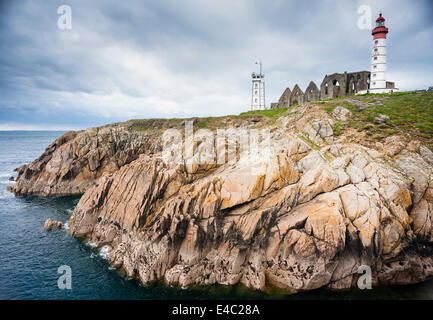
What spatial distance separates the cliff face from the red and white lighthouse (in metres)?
61.3

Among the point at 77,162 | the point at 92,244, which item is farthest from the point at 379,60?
the point at 77,162

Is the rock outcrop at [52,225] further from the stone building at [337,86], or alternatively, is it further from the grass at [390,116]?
the stone building at [337,86]

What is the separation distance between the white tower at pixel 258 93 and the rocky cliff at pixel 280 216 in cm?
3795

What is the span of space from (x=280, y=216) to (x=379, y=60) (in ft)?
160

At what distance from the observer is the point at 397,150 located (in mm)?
28000

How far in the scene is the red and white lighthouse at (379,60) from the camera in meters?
47.2

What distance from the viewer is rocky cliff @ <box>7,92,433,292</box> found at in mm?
21297

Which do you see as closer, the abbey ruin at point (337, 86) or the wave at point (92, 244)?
the wave at point (92, 244)

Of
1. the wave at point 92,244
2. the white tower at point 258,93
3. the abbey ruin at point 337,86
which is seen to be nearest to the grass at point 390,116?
the abbey ruin at point 337,86

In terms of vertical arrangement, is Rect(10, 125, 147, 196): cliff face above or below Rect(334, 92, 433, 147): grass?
below

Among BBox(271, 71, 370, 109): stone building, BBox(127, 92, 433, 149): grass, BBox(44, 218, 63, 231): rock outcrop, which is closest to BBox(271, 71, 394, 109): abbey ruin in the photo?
BBox(271, 71, 370, 109): stone building

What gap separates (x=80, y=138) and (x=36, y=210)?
2343 centimetres

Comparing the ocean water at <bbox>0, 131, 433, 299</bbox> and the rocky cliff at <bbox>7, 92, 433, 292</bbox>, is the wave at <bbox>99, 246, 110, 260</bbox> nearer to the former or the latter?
the ocean water at <bbox>0, 131, 433, 299</bbox>

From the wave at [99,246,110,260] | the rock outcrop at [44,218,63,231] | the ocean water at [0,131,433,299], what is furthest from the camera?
the rock outcrop at [44,218,63,231]
